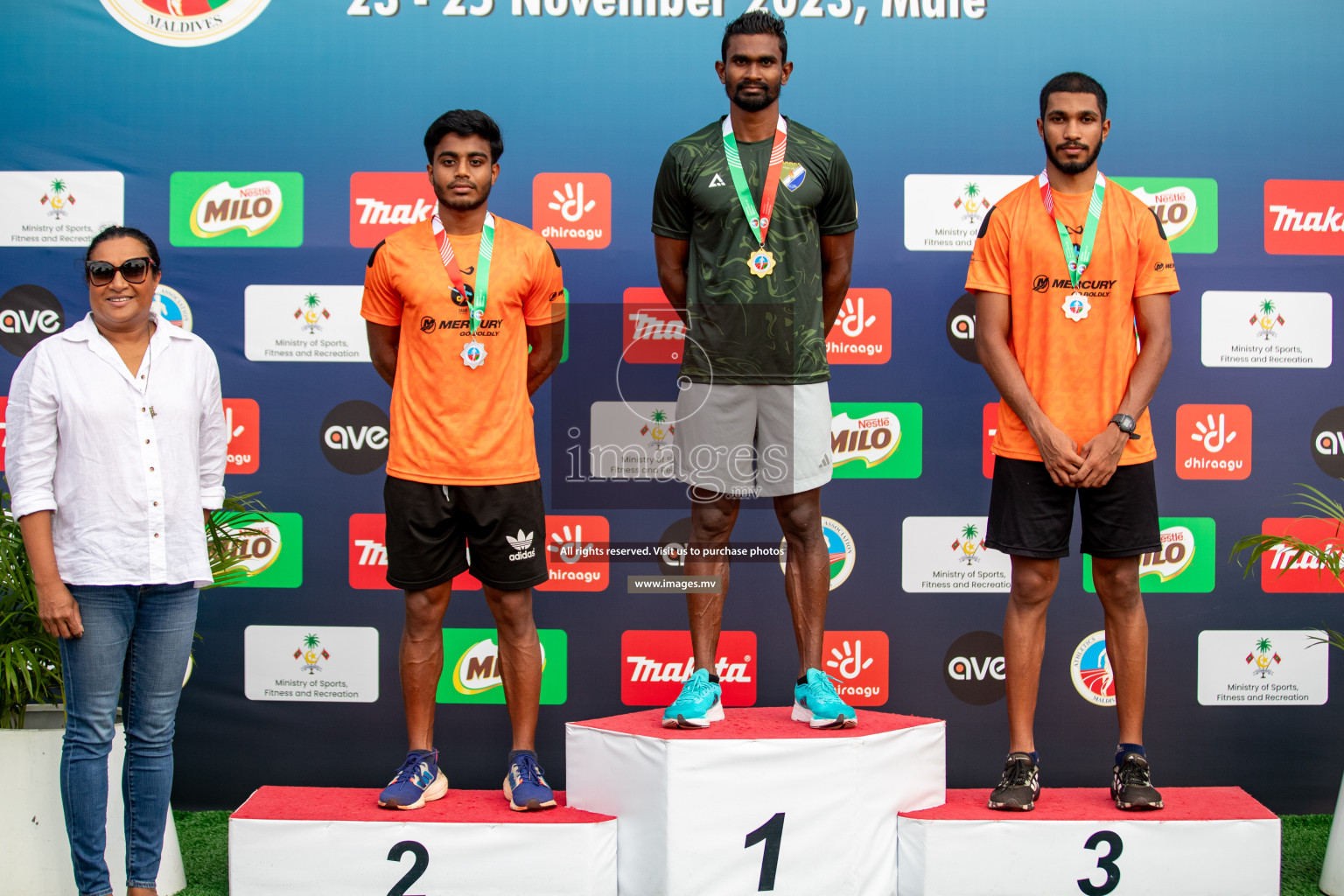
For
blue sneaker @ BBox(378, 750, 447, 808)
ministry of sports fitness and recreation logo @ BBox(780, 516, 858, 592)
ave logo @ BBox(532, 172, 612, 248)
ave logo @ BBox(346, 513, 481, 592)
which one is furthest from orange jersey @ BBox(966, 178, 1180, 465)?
ave logo @ BBox(346, 513, 481, 592)

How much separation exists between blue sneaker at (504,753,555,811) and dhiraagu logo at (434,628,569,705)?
2.20 feet

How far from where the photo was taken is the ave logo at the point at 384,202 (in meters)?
3.22

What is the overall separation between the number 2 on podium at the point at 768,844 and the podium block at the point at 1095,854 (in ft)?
1.11

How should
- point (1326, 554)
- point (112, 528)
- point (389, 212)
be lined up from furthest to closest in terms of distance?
1. point (389, 212)
2. point (1326, 554)
3. point (112, 528)

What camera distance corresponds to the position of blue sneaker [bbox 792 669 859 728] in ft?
8.21

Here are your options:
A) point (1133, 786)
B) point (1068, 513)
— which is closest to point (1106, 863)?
point (1133, 786)

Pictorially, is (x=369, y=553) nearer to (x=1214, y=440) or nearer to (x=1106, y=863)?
(x=1106, y=863)

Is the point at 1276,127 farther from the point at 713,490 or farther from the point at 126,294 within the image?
the point at 126,294

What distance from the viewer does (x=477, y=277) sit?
8.13 ft

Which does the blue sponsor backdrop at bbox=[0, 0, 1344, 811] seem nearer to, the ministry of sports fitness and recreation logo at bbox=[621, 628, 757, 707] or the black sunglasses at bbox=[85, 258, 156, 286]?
the ministry of sports fitness and recreation logo at bbox=[621, 628, 757, 707]

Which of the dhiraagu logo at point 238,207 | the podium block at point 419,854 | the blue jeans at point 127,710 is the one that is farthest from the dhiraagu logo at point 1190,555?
the dhiraagu logo at point 238,207

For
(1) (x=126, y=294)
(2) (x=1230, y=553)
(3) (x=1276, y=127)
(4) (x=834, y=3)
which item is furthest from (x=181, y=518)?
(3) (x=1276, y=127)

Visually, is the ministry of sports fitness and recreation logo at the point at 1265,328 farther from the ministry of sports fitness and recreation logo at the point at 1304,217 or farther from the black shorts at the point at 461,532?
the black shorts at the point at 461,532

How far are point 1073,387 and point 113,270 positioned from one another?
2259 millimetres
